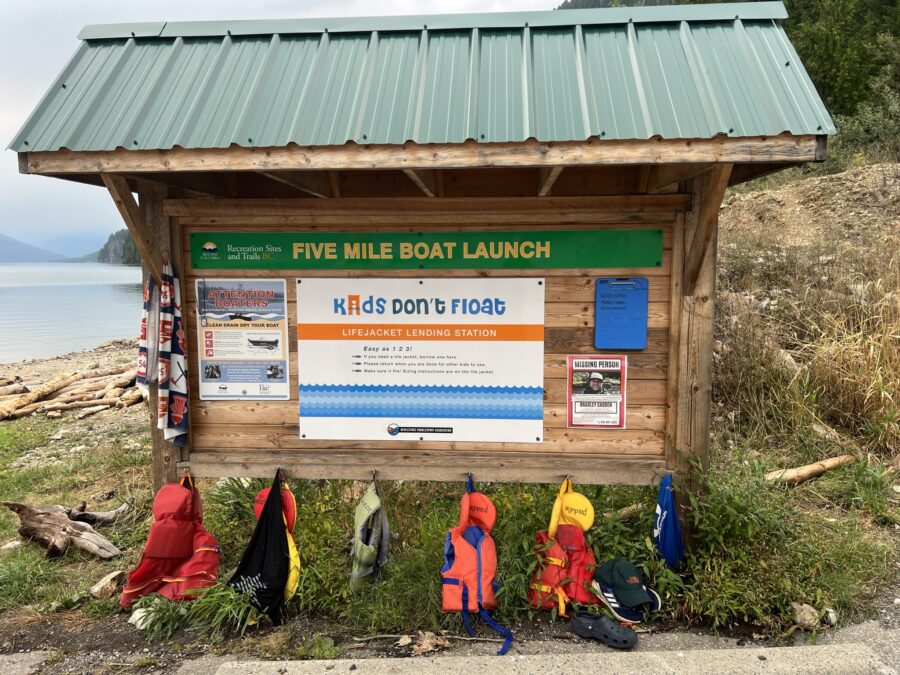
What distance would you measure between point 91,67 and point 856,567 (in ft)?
19.5

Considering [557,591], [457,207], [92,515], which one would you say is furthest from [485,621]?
[92,515]

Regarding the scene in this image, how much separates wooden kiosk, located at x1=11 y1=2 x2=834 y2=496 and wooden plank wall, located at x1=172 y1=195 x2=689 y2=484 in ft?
0.04

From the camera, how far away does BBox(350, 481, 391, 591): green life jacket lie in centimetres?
390

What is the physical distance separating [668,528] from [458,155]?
2.66 metres

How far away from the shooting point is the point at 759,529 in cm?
375

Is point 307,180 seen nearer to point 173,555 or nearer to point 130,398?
point 173,555

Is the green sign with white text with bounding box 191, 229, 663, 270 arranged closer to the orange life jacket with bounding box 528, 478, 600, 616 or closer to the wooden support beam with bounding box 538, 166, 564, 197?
the wooden support beam with bounding box 538, 166, 564, 197

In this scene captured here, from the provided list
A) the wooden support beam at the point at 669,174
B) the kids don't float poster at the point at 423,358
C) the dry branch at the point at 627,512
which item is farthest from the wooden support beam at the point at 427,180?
the dry branch at the point at 627,512

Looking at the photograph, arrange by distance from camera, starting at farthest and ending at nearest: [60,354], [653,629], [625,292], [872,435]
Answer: [60,354] → [872,435] → [625,292] → [653,629]

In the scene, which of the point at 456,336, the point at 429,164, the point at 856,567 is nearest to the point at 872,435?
the point at 856,567

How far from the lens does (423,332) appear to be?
157 inches

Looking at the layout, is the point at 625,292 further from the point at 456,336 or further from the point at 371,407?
the point at 371,407

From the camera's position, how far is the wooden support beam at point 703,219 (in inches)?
129

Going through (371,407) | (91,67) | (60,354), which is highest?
(91,67)
